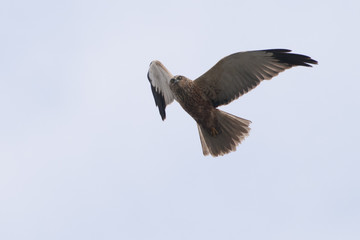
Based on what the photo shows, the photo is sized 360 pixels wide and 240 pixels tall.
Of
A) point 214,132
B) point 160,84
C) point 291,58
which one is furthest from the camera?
point 160,84

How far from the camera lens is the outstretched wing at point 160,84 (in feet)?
44.2

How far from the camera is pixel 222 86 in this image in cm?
1299

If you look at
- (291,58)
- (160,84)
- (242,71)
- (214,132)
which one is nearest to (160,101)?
(160,84)

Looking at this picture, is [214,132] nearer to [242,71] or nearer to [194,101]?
[194,101]

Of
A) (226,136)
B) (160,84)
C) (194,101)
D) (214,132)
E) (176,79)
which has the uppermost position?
(160,84)

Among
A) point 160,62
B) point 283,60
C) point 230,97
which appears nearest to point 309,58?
point 283,60

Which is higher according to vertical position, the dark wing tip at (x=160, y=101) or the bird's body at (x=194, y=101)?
the dark wing tip at (x=160, y=101)

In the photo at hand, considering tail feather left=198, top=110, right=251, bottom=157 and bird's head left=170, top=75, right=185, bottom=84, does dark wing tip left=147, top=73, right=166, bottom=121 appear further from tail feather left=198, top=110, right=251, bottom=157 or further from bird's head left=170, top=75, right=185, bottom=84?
bird's head left=170, top=75, right=185, bottom=84

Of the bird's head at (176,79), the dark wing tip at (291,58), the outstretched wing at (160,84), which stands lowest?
the dark wing tip at (291,58)

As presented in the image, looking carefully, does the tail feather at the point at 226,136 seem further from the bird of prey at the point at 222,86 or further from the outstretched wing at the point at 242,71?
the outstretched wing at the point at 242,71

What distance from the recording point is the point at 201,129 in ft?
43.8

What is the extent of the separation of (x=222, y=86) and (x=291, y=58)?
1.28 metres

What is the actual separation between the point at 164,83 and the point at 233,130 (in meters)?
1.52

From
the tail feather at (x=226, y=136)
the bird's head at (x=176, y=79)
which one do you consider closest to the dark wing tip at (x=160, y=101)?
the tail feather at (x=226, y=136)
